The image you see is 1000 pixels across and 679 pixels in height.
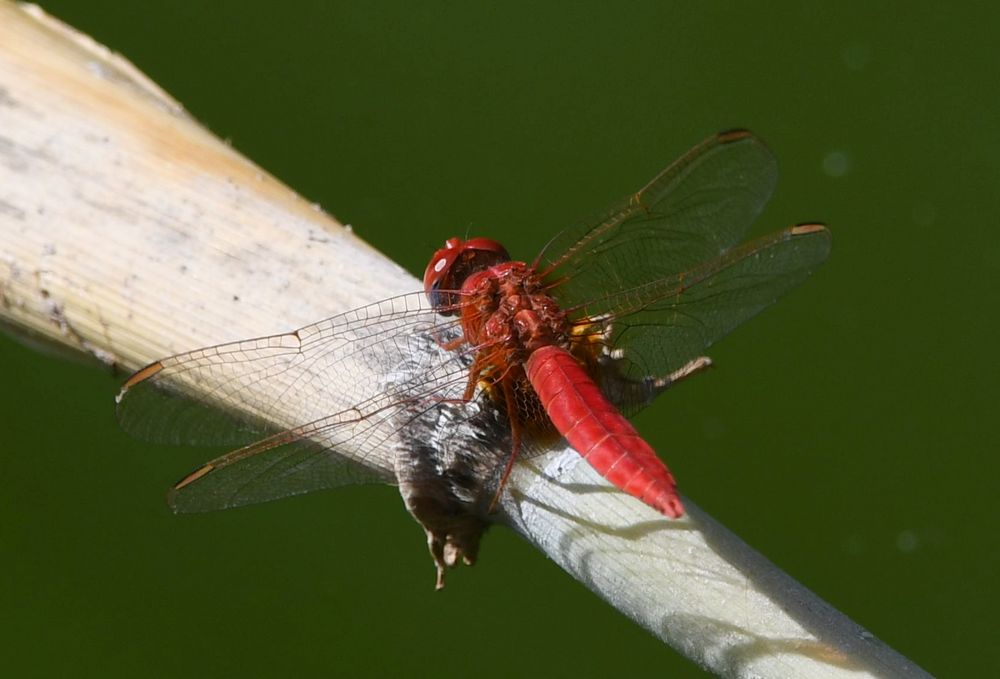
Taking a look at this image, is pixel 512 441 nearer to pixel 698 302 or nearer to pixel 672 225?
pixel 698 302

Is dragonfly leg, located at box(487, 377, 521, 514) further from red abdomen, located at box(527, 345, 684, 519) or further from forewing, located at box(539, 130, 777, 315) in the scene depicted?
forewing, located at box(539, 130, 777, 315)

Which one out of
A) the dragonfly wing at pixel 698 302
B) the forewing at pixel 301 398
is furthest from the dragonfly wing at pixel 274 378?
the dragonfly wing at pixel 698 302

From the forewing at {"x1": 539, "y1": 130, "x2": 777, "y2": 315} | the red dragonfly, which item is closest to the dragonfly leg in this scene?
the red dragonfly

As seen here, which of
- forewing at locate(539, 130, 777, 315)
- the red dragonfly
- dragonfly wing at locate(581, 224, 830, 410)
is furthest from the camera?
forewing at locate(539, 130, 777, 315)

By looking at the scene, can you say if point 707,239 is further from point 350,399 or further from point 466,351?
point 350,399

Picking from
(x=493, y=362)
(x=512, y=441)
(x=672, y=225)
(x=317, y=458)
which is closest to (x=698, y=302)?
(x=672, y=225)

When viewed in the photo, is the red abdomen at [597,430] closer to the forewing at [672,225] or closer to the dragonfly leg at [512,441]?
the dragonfly leg at [512,441]

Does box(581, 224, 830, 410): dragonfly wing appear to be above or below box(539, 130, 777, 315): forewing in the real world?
below

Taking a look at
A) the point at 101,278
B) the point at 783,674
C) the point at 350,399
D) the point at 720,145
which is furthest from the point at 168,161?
the point at 783,674
